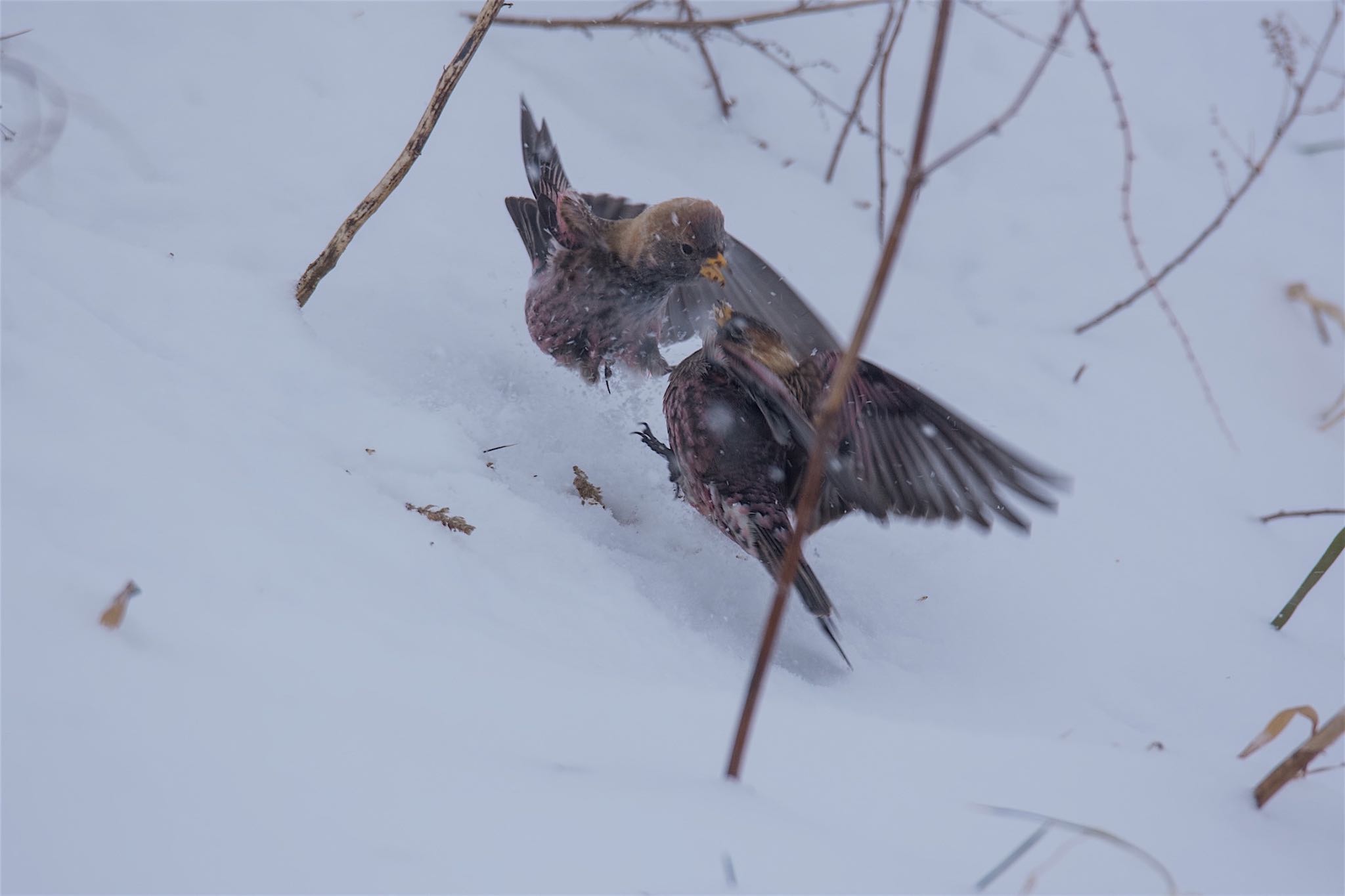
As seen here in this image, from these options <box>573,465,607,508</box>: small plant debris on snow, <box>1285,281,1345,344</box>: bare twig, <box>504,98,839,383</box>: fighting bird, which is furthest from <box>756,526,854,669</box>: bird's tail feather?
<box>1285,281,1345,344</box>: bare twig

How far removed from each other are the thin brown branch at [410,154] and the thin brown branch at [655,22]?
109cm

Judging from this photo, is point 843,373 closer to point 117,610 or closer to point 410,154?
point 117,610

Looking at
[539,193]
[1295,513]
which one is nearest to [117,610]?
[539,193]

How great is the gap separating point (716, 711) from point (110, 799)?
2.68 feet

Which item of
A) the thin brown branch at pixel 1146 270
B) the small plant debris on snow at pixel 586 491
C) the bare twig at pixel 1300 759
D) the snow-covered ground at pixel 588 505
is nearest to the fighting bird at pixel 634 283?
the snow-covered ground at pixel 588 505

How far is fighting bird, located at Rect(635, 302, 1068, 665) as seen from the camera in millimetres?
2102

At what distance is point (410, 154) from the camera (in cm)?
210

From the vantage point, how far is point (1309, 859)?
122 centimetres

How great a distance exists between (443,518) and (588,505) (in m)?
0.54

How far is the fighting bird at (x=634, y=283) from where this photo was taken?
2621 millimetres

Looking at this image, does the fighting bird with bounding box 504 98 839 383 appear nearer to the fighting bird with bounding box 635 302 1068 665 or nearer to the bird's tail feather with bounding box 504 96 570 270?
the bird's tail feather with bounding box 504 96 570 270

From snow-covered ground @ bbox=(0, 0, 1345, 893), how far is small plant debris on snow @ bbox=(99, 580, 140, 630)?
1.2 inches

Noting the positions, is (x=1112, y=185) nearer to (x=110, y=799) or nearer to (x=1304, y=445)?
(x=1304, y=445)

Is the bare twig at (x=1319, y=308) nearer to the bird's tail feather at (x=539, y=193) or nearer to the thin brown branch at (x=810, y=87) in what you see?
the thin brown branch at (x=810, y=87)
